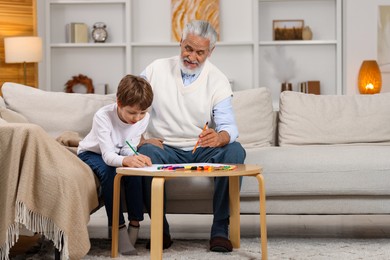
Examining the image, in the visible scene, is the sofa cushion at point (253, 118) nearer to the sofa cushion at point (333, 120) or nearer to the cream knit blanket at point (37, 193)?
the sofa cushion at point (333, 120)

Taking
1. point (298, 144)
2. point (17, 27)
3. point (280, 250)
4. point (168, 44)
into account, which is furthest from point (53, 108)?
point (168, 44)

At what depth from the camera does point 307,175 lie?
Result: 3.64 m

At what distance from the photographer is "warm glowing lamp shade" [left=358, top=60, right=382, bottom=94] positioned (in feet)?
22.0

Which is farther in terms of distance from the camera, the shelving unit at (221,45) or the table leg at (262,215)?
the shelving unit at (221,45)

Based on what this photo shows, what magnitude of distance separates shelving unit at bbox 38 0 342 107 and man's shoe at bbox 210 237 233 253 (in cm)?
390

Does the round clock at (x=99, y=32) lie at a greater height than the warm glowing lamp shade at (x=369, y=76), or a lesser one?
greater

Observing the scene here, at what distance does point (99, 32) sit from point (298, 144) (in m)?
3.33

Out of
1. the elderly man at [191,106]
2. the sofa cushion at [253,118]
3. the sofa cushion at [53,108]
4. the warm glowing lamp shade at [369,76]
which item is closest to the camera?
the elderly man at [191,106]

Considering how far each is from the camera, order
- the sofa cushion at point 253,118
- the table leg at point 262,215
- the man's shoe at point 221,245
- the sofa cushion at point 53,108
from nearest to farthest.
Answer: the table leg at point 262,215 < the man's shoe at point 221,245 < the sofa cushion at point 53,108 < the sofa cushion at point 253,118

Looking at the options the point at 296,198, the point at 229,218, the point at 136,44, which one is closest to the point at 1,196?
the point at 229,218

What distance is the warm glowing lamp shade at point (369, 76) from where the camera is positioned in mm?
6715

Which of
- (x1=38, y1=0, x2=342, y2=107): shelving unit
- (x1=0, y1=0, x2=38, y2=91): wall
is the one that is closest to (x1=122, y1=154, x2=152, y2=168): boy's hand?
(x1=0, y1=0, x2=38, y2=91): wall

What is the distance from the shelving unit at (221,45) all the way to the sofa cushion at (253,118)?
109 inches

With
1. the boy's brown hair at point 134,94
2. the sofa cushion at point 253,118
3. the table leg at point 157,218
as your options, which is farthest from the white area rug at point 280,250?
the sofa cushion at point 253,118
